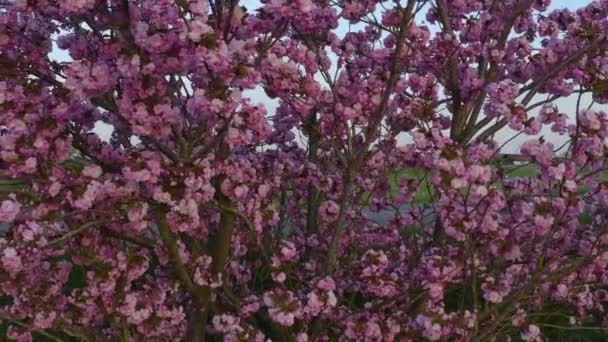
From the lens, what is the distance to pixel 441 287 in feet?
17.6

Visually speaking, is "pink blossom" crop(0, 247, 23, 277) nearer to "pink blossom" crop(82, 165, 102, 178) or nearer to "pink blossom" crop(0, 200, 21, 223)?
"pink blossom" crop(0, 200, 21, 223)

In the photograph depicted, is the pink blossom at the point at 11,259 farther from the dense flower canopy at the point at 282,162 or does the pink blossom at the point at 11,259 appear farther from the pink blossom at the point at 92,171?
the pink blossom at the point at 92,171

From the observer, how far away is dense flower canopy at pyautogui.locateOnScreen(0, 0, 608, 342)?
4258 mm

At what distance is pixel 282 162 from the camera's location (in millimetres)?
6145

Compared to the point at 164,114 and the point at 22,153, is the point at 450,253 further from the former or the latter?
the point at 22,153

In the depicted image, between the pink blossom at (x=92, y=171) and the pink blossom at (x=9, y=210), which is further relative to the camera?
the pink blossom at (x=92, y=171)

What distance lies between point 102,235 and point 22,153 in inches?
44.3

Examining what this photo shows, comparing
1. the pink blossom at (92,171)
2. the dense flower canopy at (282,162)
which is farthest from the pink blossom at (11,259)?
the pink blossom at (92,171)

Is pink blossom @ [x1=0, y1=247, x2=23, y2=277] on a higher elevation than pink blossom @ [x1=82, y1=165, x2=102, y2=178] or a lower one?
lower

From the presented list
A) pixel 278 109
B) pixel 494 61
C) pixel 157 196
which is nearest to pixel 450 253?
pixel 494 61

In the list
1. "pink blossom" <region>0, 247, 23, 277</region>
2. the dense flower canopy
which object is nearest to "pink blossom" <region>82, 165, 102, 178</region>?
the dense flower canopy

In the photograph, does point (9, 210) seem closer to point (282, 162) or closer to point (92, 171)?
point (92, 171)

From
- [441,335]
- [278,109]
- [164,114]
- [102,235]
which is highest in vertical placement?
[278,109]

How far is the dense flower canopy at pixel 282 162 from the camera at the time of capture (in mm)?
4258
